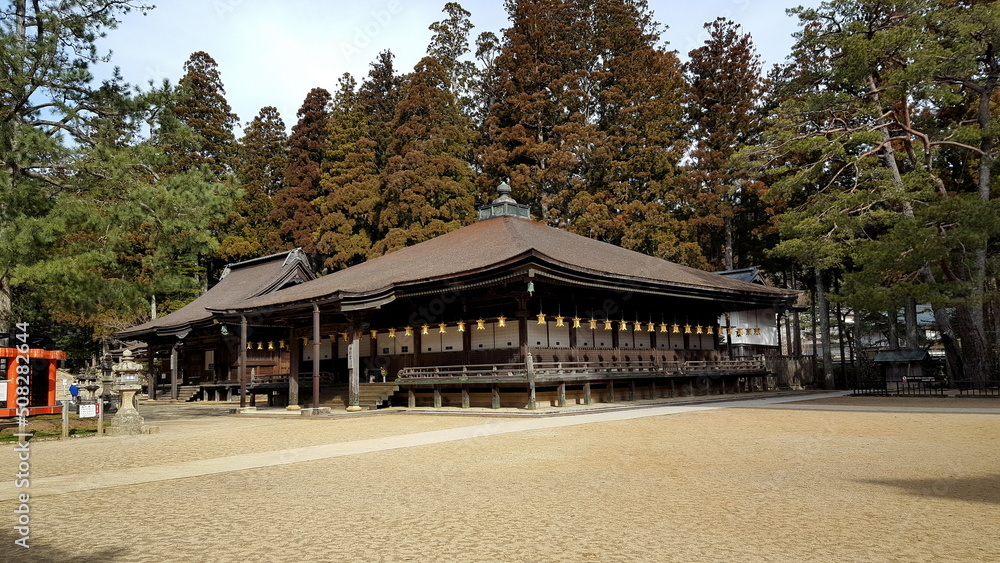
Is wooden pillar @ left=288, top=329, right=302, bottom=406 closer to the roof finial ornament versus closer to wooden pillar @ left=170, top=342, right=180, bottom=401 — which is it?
the roof finial ornament

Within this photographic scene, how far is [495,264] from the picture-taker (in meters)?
20.7

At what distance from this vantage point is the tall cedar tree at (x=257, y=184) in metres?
49.3

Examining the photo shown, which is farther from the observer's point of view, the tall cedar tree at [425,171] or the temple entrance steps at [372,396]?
the tall cedar tree at [425,171]

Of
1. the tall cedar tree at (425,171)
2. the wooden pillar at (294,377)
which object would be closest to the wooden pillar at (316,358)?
the wooden pillar at (294,377)

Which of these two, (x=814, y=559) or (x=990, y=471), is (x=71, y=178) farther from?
(x=990, y=471)

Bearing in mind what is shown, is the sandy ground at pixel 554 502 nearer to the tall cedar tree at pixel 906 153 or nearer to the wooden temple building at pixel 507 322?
the wooden temple building at pixel 507 322

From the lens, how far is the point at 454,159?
141 feet

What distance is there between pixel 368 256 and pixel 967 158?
3258 centimetres

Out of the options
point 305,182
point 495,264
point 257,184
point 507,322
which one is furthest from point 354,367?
point 257,184

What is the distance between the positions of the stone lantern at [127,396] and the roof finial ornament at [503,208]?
1843cm

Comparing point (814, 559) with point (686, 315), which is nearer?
point (814, 559)

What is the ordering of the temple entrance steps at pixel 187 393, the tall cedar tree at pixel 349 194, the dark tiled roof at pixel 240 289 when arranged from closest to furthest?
the dark tiled roof at pixel 240 289 → the temple entrance steps at pixel 187 393 → the tall cedar tree at pixel 349 194

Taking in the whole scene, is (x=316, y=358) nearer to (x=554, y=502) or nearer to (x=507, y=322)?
(x=507, y=322)

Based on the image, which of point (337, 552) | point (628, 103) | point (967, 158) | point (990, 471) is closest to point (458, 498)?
point (337, 552)
